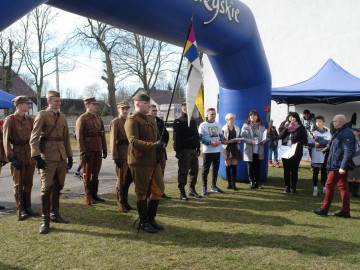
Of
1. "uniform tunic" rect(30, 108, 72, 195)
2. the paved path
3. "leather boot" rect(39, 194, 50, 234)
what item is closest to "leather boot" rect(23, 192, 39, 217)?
the paved path

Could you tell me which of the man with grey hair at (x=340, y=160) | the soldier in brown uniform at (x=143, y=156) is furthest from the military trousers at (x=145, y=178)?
the man with grey hair at (x=340, y=160)

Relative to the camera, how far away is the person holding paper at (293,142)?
7.80 meters

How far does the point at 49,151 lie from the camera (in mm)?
5406

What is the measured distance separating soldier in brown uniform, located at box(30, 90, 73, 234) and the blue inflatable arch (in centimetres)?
154

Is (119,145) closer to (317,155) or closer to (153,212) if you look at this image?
(153,212)

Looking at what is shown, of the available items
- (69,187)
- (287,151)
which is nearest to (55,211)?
(69,187)

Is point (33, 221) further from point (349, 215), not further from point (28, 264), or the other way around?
point (349, 215)

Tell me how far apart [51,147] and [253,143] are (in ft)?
15.0

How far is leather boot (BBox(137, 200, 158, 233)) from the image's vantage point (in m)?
5.16

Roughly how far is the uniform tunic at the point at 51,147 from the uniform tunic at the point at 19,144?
0.77 metres

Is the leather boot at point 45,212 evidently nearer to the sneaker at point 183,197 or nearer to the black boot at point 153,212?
the black boot at point 153,212

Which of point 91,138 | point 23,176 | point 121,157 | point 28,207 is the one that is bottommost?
point 28,207

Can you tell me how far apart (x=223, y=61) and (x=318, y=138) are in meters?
2.70

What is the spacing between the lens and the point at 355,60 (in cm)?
1299
